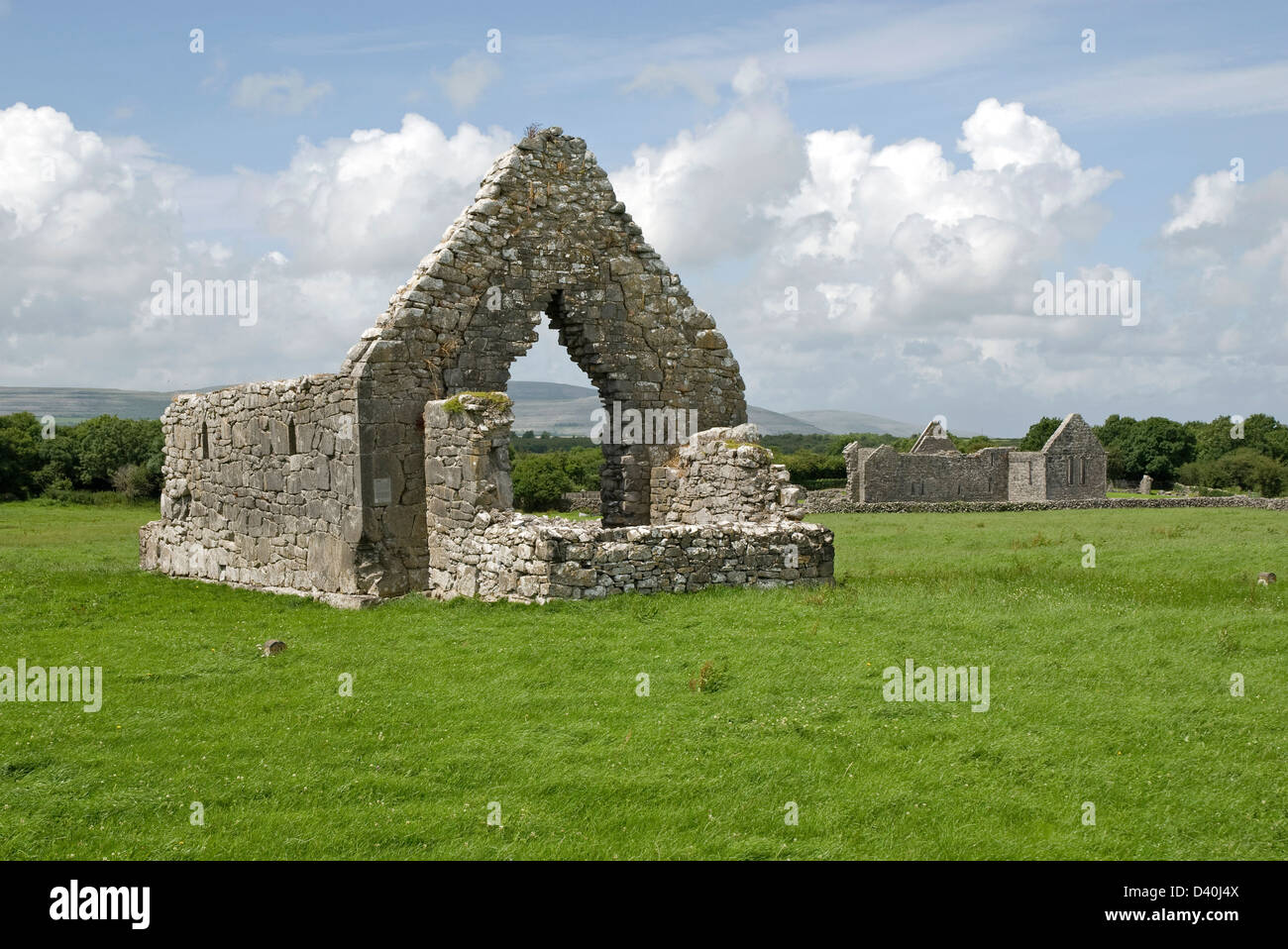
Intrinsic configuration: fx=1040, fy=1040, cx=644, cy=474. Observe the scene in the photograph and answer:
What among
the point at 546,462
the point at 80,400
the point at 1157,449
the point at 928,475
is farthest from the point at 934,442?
the point at 80,400

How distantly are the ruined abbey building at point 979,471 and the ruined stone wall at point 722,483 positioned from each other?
107 feet

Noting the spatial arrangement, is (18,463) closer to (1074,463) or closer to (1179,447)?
(1074,463)

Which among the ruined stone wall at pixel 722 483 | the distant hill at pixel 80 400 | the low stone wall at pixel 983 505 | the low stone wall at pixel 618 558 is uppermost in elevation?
the distant hill at pixel 80 400

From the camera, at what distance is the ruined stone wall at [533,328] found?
1503 cm

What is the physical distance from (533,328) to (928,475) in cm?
3847

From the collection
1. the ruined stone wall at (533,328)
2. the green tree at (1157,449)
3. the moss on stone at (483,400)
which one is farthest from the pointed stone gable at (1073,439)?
the moss on stone at (483,400)

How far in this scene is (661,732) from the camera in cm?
827

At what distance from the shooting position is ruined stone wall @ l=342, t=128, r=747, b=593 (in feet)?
49.3

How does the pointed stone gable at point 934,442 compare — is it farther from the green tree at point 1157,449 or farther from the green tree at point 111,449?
the green tree at point 111,449

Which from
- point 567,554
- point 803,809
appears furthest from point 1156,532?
point 803,809

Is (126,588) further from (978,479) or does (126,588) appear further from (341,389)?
(978,479)

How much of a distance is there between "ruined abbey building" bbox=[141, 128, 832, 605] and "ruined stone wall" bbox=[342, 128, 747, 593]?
0.03 m

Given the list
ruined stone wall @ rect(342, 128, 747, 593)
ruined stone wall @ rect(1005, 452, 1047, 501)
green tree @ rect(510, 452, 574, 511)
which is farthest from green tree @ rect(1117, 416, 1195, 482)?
ruined stone wall @ rect(342, 128, 747, 593)

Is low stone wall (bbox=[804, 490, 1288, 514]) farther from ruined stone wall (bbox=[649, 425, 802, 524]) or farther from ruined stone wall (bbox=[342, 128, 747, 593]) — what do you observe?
ruined stone wall (bbox=[649, 425, 802, 524])
